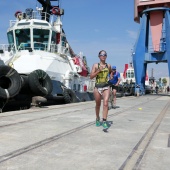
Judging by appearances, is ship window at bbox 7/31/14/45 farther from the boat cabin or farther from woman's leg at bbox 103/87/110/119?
woman's leg at bbox 103/87/110/119

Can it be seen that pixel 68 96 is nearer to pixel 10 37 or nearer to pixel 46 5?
pixel 10 37

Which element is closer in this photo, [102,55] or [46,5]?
[102,55]

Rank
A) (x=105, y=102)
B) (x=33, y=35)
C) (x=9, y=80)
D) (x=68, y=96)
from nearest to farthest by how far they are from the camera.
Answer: (x=105, y=102), (x=9, y=80), (x=68, y=96), (x=33, y=35)

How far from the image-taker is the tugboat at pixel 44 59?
13.6m

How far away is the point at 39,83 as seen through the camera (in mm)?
13109

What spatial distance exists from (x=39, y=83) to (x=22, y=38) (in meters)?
8.09

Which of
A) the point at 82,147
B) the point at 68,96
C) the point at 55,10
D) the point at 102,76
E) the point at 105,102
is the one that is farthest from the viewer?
the point at 55,10

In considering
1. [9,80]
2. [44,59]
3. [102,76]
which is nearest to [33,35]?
[44,59]

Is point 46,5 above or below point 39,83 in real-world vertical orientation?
above

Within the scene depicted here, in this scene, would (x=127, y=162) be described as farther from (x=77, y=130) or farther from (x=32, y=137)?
(x=77, y=130)

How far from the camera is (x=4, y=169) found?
3248 mm

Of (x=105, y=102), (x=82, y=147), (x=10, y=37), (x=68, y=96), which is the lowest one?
(x=82, y=147)

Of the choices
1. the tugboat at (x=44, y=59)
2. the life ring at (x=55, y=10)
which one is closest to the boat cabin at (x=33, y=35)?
the tugboat at (x=44, y=59)

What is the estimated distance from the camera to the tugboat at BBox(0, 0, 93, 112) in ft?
44.7
